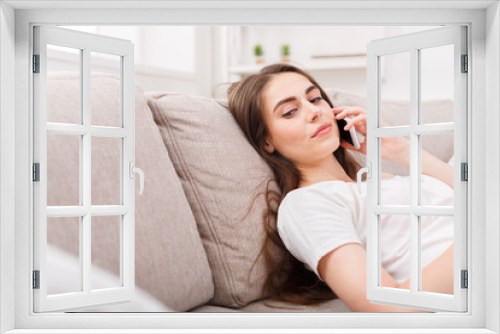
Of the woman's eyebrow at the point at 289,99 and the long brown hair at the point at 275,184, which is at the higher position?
the woman's eyebrow at the point at 289,99

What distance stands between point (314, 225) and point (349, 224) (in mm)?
171

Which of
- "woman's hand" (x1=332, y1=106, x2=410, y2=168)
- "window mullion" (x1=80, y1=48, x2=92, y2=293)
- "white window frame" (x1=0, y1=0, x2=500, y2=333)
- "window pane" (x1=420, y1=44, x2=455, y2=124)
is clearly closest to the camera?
"white window frame" (x1=0, y1=0, x2=500, y2=333)

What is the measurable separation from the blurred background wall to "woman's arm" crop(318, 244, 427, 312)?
72.9 inches

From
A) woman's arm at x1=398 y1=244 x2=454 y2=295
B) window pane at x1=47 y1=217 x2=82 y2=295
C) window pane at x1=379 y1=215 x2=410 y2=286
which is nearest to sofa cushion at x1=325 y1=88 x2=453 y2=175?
window pane at x1=379 y1=215 x2=410 y2=286

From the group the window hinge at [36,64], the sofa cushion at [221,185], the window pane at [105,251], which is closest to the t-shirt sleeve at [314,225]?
the sofa cushion at [221,185]

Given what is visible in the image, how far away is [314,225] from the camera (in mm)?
2473

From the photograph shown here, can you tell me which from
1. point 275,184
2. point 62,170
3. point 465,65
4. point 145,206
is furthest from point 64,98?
point 465,65

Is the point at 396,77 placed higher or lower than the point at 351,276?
higher

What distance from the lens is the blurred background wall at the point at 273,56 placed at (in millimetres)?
3957

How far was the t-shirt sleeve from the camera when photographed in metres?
2.42

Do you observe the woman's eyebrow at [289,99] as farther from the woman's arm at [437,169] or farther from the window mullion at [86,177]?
the window mullion at [86,177]

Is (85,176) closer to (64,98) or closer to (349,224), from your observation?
(64,98)

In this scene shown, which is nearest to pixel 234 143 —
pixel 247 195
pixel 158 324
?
pixel 247 195

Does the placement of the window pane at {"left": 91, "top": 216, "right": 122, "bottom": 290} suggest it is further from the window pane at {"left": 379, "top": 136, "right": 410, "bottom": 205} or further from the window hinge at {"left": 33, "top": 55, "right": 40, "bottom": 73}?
the window pane at {"left": 379, "top": 136, "right": 410, "bottom": 205}
